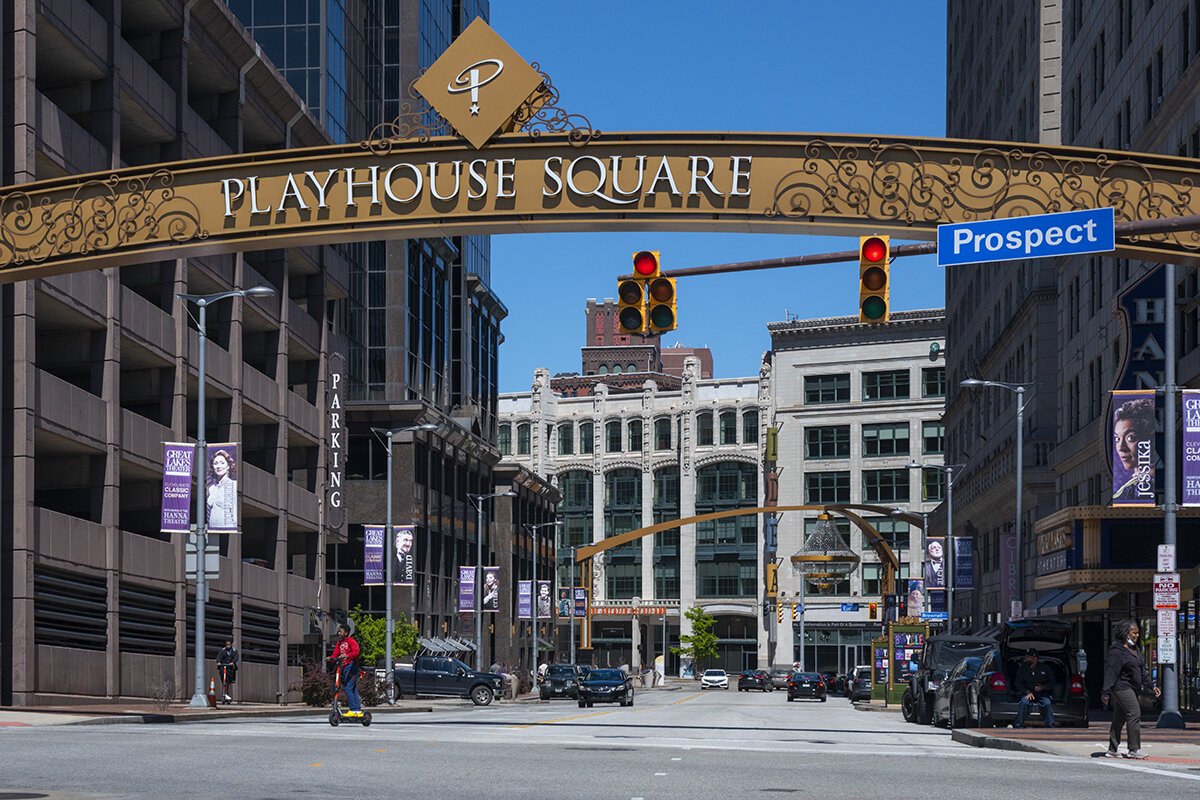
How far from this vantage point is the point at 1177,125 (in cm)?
4306

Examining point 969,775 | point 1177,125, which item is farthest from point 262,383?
point 969,775

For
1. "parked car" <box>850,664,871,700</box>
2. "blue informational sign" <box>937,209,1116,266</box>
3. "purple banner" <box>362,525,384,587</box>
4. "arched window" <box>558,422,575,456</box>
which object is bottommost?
"parked car" <box>850,664,871,700</box>

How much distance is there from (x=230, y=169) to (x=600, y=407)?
137 metres

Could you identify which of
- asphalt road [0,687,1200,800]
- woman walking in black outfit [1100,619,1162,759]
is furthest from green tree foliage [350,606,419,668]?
woman walking in black outfit [1100,619,1162,759]

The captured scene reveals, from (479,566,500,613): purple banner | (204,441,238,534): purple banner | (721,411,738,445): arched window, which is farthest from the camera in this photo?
(721,411,738,445): arched window

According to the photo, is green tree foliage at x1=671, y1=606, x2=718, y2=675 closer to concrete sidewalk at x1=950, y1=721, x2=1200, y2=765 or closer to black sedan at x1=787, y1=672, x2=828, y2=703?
black sedan at x1=787, y1=672, x2=828, y2=703

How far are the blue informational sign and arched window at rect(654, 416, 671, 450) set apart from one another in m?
136

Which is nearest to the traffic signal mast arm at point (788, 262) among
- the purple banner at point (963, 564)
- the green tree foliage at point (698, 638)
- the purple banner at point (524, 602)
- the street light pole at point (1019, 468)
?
the street light pole at point (1019, 468)

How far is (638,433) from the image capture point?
160 meters

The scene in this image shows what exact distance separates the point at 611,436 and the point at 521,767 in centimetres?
14227

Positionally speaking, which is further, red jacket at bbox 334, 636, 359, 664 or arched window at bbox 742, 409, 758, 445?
arched window at bbox 742, 409, 758, 445

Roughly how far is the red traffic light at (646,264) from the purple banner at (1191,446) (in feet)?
49.9

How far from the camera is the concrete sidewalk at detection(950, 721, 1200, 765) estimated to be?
2380 centimetres

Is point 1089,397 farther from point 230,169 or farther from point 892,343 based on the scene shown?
point 892,343
